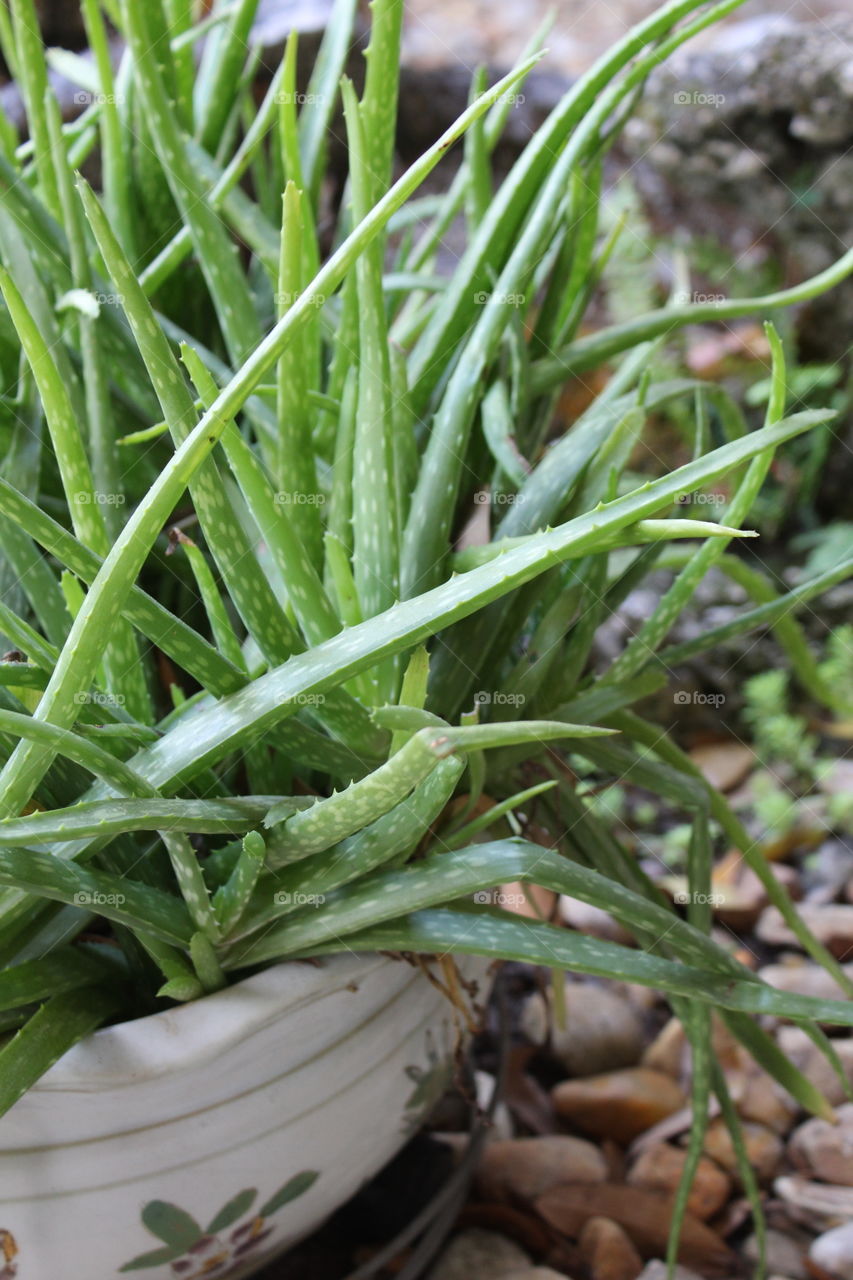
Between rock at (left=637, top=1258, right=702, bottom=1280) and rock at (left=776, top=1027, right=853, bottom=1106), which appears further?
rock at (left=776, top=1027, right=853, bottom=1106)

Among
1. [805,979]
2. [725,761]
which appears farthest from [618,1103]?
[725,761]

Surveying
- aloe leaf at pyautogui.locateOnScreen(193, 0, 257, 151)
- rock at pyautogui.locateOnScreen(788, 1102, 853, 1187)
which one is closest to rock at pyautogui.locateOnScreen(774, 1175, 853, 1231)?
rock at pyautogui.locateOnScreen(788, 1102, 853, 1187)

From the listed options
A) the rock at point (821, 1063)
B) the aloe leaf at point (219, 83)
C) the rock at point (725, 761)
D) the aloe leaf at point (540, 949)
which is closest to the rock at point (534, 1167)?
the rock at point (821, 1063)

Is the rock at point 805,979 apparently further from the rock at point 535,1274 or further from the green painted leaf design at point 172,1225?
the green painted leaf design at point 172,1225

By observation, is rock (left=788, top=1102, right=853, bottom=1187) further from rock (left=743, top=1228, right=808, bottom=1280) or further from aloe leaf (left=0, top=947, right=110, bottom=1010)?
aloe leaf (left=0, top=947, right=110, bottom=1010)

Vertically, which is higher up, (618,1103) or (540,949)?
(540,949)

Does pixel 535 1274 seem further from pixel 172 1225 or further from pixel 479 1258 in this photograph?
pixel 172 1225
